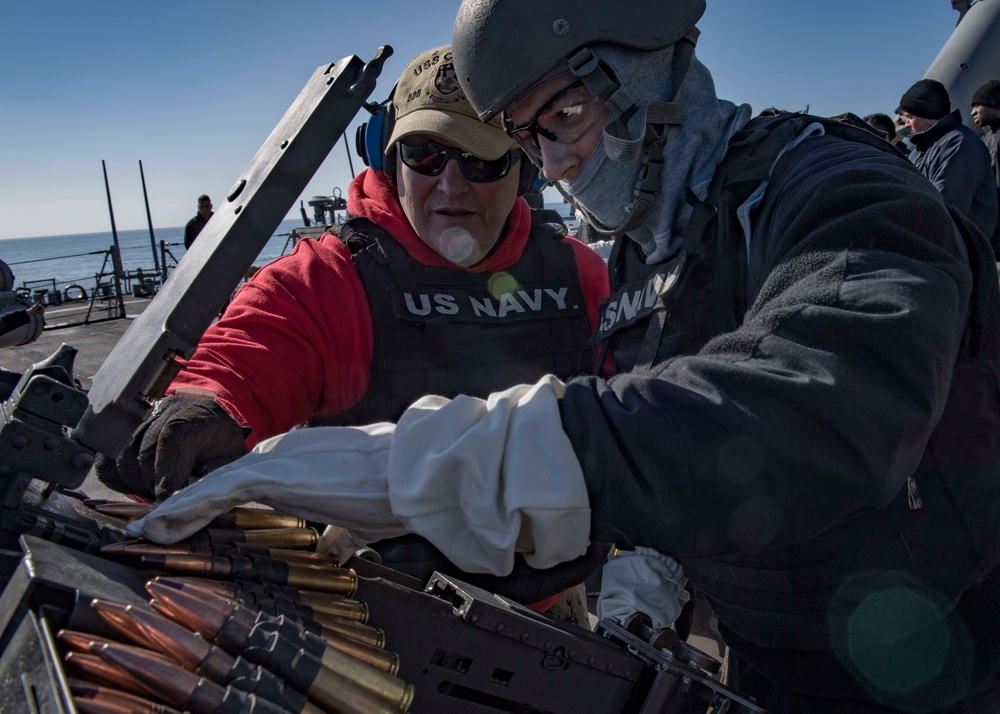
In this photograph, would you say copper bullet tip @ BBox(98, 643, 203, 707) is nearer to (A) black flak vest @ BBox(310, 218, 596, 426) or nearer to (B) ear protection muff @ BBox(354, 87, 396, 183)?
(A) black flak vest @ BBox(310, 218, 596, 426)

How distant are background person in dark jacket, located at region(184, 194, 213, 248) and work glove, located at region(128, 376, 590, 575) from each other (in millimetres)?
10202

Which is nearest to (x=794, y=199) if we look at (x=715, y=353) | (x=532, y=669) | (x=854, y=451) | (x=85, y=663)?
(x=715, y=353)

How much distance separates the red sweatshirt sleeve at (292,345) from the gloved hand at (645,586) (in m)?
1.09

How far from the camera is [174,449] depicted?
1.80 m

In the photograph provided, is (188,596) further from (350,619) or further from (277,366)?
(277,366)

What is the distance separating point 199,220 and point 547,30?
35.2 feet

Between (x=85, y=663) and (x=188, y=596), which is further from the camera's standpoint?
(x=188, y=596)

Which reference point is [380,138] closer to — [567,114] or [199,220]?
[567,114]

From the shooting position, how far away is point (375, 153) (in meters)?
2.91

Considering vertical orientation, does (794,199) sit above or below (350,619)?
above

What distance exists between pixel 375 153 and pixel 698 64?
1.46 meters

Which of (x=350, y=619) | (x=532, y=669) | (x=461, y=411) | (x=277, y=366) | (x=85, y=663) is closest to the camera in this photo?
(x=85, y=663)

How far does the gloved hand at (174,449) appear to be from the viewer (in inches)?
70.7

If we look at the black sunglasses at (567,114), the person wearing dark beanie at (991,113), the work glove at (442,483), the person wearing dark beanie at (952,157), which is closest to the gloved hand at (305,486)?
the work glove at (442,483)
